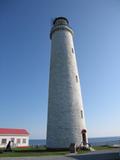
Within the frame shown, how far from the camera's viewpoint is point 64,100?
2028cm

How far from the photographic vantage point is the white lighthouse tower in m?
19.3

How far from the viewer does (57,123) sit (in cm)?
1964

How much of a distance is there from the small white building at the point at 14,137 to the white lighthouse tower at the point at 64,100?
21.3 m

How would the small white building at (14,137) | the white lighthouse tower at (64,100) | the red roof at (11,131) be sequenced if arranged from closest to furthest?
the white lighthouse tower at (64,100) < the small white building at (14,137) < the red roof at (11,131)

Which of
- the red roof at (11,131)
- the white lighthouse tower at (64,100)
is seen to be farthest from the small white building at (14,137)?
the white lighthouse tower at (64,100)

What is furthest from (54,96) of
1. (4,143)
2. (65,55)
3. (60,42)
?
(4,143)

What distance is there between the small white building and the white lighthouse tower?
21.3 meters

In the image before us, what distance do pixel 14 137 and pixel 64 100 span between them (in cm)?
2477

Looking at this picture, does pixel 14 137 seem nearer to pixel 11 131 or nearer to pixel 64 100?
pixel 11 131

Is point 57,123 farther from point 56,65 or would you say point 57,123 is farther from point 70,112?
point 56,65

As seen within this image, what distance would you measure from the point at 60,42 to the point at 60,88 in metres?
6.39

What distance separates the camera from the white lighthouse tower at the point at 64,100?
19.3 metres

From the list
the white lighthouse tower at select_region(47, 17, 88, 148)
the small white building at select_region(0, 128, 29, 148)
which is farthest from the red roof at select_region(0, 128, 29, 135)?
the white lighthouse tower at select_region(47, 17, 88, 148)

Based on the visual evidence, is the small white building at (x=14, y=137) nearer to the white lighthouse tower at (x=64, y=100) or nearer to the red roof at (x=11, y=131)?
the red roof at (x=11, y=131)
